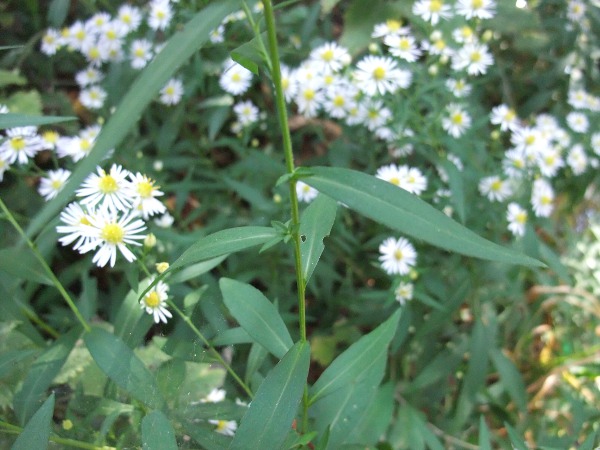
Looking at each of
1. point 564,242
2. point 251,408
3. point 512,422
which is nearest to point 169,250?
point 251,408

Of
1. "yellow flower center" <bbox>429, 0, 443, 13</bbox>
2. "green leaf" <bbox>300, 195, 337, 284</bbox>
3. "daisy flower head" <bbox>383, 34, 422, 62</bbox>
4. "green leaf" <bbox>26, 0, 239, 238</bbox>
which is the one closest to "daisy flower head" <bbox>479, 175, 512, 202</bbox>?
"daisy flower head" <bbox>383, 34, 422, 62</bbox>

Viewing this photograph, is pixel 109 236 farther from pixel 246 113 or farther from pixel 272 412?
pixel 246 113

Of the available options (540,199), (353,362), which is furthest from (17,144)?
(540,199)

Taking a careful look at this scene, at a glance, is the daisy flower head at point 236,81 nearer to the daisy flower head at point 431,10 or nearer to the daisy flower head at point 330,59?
the daisy flower head at point 330,59

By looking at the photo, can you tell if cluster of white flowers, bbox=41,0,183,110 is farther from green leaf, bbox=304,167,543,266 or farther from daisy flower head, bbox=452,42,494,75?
Answer: green leaf, bbox=304,167,543,266

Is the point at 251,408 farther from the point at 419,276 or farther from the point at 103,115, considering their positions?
the point at 103,115

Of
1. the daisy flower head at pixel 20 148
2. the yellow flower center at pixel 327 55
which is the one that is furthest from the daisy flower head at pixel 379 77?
the daisy flower head at pixel 20 148
